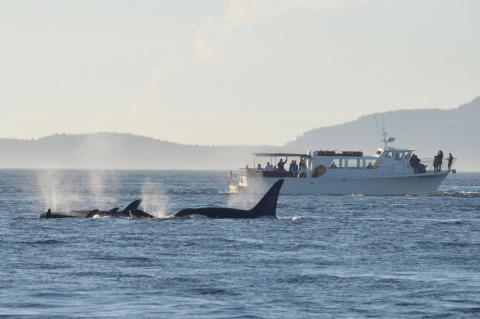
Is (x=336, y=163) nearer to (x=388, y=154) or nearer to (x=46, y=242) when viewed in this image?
(x=388, y=154)

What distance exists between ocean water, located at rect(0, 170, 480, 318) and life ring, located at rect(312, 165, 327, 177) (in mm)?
56447

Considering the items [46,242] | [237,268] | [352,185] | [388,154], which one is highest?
[388,154]

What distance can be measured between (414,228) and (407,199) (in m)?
51.8

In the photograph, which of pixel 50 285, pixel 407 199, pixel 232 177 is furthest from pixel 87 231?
pixel 232 177

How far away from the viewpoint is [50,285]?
38875 mm

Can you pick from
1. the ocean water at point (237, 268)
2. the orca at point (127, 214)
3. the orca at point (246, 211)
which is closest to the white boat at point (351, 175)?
the ocean water at point (237, 268)

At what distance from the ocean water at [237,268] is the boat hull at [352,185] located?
55.8 metres

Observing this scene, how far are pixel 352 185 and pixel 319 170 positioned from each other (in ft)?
12.1

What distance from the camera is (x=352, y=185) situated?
132 m

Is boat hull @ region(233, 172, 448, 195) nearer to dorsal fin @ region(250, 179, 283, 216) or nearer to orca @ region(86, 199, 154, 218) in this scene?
dorsal fin @ region(250, 179, 283, 216)

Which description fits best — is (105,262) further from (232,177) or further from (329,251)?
(232,177)

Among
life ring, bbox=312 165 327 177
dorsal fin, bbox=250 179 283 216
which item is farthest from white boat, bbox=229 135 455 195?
dorsal fin, bbox=250 179 283 216

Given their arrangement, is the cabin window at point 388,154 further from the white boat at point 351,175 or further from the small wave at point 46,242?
the small wave at point 46,242

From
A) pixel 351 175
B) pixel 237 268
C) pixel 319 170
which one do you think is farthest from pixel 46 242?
pixel 351 175
